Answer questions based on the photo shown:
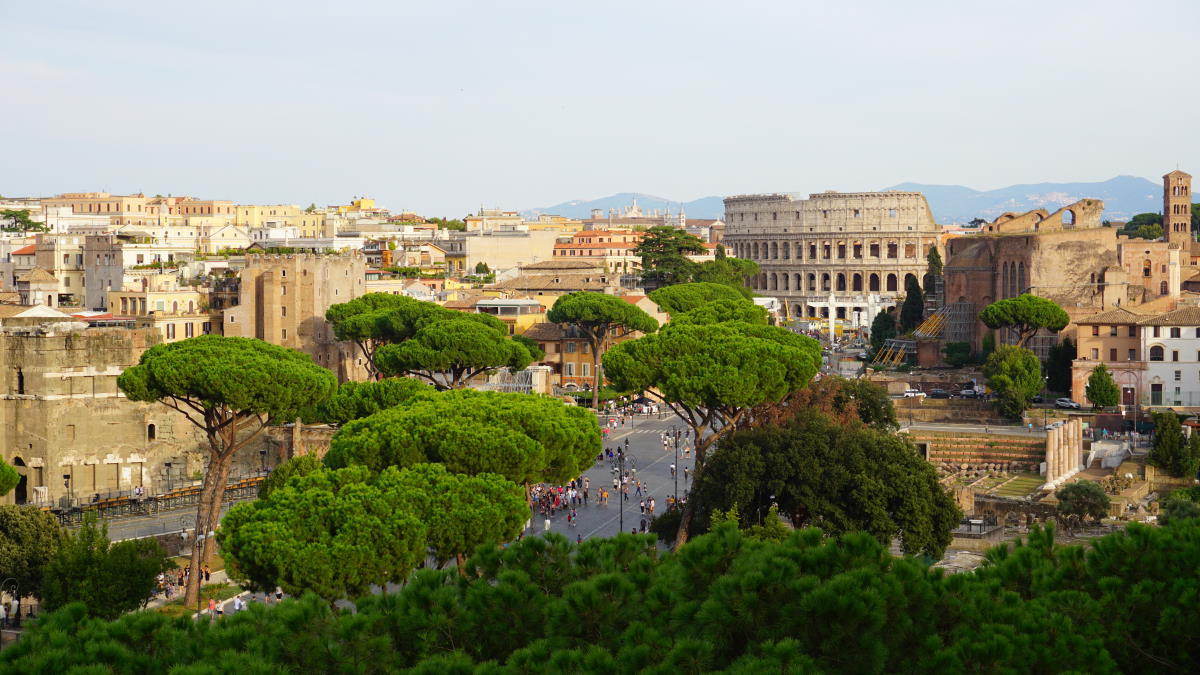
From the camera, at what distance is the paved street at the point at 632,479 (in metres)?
36.4

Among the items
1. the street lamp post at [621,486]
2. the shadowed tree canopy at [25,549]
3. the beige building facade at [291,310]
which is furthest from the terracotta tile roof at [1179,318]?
the shadowed tree canopy at [25,549]

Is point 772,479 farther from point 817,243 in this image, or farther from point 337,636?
point 817,243

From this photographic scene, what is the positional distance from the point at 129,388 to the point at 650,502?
12.7 m

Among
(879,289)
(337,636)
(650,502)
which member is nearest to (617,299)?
(650,502)

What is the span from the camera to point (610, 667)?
14.4 m

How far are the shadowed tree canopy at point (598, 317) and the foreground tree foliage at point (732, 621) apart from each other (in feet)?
146

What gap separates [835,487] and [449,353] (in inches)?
813

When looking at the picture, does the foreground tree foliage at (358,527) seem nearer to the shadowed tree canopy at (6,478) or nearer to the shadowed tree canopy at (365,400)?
the shadowed tree canopy at (6,478)

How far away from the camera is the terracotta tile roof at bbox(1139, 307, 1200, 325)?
167ft

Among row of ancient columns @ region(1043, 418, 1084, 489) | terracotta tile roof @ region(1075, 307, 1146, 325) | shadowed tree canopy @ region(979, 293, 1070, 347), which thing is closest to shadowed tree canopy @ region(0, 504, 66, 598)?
row of ancient columns @ region(1043, 418, 1084, 489)

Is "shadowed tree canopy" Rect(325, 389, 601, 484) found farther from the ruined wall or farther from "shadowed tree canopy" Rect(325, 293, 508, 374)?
"shadowed tree canopy" Rect(325, 293, 508, 374)

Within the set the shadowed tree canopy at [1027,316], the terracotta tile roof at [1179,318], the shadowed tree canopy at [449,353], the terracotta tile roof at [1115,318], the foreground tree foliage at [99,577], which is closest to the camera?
the foreground tree foliage at [99,577]

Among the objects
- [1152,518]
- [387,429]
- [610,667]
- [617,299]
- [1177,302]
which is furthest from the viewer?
[617,299]

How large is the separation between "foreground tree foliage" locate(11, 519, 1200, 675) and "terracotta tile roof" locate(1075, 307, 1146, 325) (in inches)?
1431
